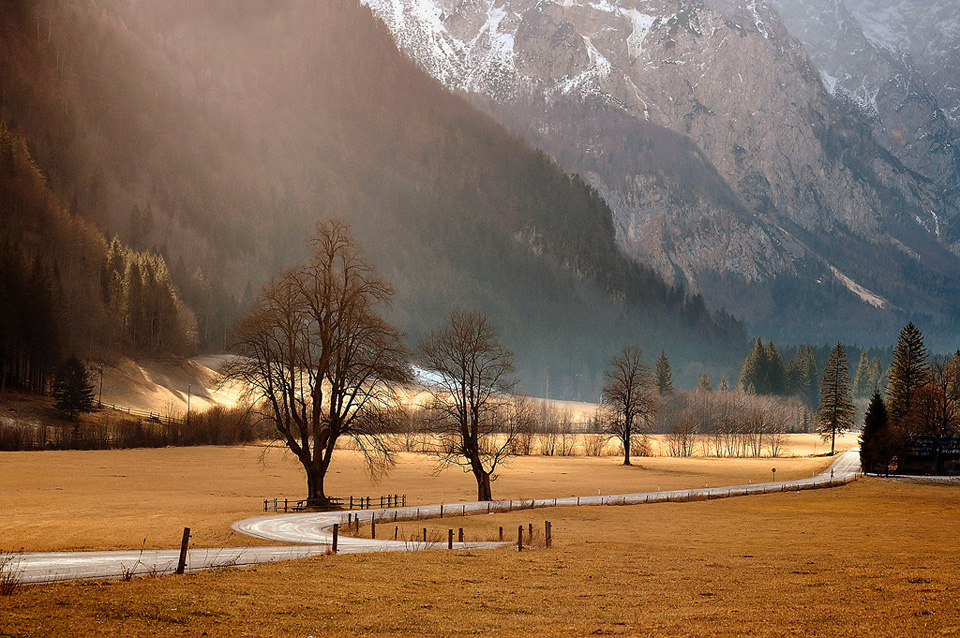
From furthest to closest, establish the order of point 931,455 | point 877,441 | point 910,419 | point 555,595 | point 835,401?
point 835,401, point 910,419, point 877,441, point 931,455, point 555,595

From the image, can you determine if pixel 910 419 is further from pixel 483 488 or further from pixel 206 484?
pixel 206 484

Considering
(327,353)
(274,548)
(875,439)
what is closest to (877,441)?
(875,439)

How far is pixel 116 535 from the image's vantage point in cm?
3556

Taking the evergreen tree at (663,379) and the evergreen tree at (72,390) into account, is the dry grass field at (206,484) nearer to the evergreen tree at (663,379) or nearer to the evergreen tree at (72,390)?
the evergreen tree at (72,390)

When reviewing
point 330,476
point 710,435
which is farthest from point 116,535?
point 710,435

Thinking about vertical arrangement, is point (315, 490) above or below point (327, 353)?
below

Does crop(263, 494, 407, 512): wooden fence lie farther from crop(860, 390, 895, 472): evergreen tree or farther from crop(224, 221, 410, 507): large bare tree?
crop(860, 390, 895, 472): evergreen tree

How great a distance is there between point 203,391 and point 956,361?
445 ft

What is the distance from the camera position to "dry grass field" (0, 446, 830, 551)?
37.6 meters

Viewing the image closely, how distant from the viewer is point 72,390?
11075cm

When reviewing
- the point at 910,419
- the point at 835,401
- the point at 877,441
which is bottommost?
the point at 877,441

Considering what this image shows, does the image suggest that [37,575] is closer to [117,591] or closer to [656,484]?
[117,591]

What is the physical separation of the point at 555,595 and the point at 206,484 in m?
58.4

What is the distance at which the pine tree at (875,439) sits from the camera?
3716 inches
